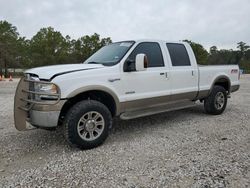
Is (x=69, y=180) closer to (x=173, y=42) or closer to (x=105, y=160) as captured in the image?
(x=105, y=160)

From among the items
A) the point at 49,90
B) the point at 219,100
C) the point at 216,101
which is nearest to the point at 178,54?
the point at 216,101

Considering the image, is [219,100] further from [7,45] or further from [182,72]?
[7,45]

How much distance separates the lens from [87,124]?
13.9 feet

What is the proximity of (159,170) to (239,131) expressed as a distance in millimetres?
2640

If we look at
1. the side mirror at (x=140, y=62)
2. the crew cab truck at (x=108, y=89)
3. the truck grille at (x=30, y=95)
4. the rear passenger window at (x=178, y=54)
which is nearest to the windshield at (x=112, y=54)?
the crew cab truck at (x=108, y=89)

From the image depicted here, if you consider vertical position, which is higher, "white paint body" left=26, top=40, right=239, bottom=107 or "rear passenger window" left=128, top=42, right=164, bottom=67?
"rear passenger window" left=128, top=42, right=164, bottom=67

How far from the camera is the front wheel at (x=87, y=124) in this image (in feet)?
13.3

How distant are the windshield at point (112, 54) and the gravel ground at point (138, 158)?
1509mm

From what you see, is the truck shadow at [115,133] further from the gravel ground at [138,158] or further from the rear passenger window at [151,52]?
the rear passenger window at [151,52]

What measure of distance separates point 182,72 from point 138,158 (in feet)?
8.50

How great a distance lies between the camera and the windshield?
4.84m

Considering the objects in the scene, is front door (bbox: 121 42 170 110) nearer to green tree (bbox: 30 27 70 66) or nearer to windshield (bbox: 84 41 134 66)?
windshield (bbox: 84 41 134 66)

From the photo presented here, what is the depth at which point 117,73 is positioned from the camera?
4.58m

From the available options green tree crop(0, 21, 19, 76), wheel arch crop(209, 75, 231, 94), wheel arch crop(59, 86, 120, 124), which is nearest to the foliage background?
green tree crop(0, 21, 19, 76)
